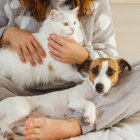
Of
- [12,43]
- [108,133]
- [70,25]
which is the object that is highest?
Result: [70,25]

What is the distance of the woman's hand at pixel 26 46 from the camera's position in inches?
46.3

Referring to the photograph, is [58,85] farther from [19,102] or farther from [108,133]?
[108,133]

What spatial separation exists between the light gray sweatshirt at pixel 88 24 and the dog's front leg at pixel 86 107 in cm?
23

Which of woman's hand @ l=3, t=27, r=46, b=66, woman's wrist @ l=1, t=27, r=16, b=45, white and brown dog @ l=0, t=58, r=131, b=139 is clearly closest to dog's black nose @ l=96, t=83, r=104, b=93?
white and brown dog @ l=0, t=58, r=131, b=139

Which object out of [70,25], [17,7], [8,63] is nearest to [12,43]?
[8,63]

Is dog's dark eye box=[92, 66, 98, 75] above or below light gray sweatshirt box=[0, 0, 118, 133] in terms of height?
below

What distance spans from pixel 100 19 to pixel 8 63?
1.92 ft

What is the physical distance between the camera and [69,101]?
3.57 feet

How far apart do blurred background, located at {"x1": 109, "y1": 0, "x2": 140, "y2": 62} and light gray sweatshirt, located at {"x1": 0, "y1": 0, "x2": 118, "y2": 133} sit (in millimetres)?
466

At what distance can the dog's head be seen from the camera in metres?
0.98

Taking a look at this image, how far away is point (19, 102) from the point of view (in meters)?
1.00

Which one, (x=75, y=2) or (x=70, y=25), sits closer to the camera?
(x=70, y=25)

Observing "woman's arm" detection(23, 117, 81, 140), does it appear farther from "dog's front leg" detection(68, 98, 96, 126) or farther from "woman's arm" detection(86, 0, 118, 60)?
"woman's arm" detection(86, 0, 118, 60)

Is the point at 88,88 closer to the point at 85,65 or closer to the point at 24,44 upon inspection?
the point at 85,65
